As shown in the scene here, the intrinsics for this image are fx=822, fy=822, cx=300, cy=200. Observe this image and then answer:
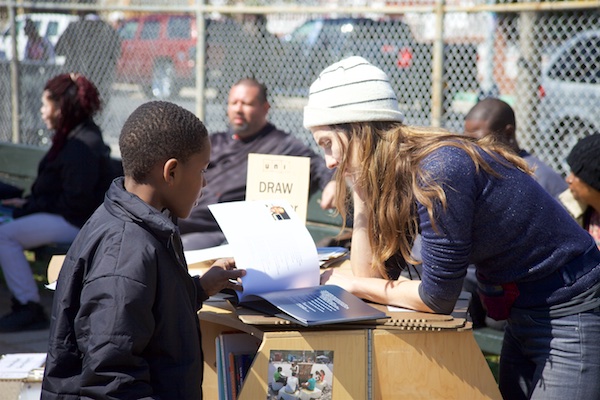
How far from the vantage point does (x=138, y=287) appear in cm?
204

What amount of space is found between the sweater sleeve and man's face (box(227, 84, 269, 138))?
3.15 m

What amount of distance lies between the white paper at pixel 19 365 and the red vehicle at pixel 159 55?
15.1 feet

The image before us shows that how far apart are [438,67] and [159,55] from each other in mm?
3344

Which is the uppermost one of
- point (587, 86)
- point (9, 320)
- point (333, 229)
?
point (587, 86)

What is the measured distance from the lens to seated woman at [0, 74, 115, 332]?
5418 mm

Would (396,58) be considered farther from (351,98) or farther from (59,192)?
(351,98)

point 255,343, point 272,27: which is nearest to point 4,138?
point 272,27

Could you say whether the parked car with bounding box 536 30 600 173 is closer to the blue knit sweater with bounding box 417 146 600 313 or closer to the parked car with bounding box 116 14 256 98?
the parked car with bounding box 116 14 256 98

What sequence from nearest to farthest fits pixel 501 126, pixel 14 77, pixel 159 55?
pixel 501 126 < pixel 159 55 < pixel 14 77

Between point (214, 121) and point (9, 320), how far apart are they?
99.3 inches

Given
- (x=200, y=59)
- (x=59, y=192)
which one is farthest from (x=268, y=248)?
(x=200, y=59)

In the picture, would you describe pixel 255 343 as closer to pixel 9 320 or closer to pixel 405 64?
pixel 9 320

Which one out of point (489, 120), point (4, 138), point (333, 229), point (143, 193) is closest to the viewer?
point (143, 193)

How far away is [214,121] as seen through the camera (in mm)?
7125
